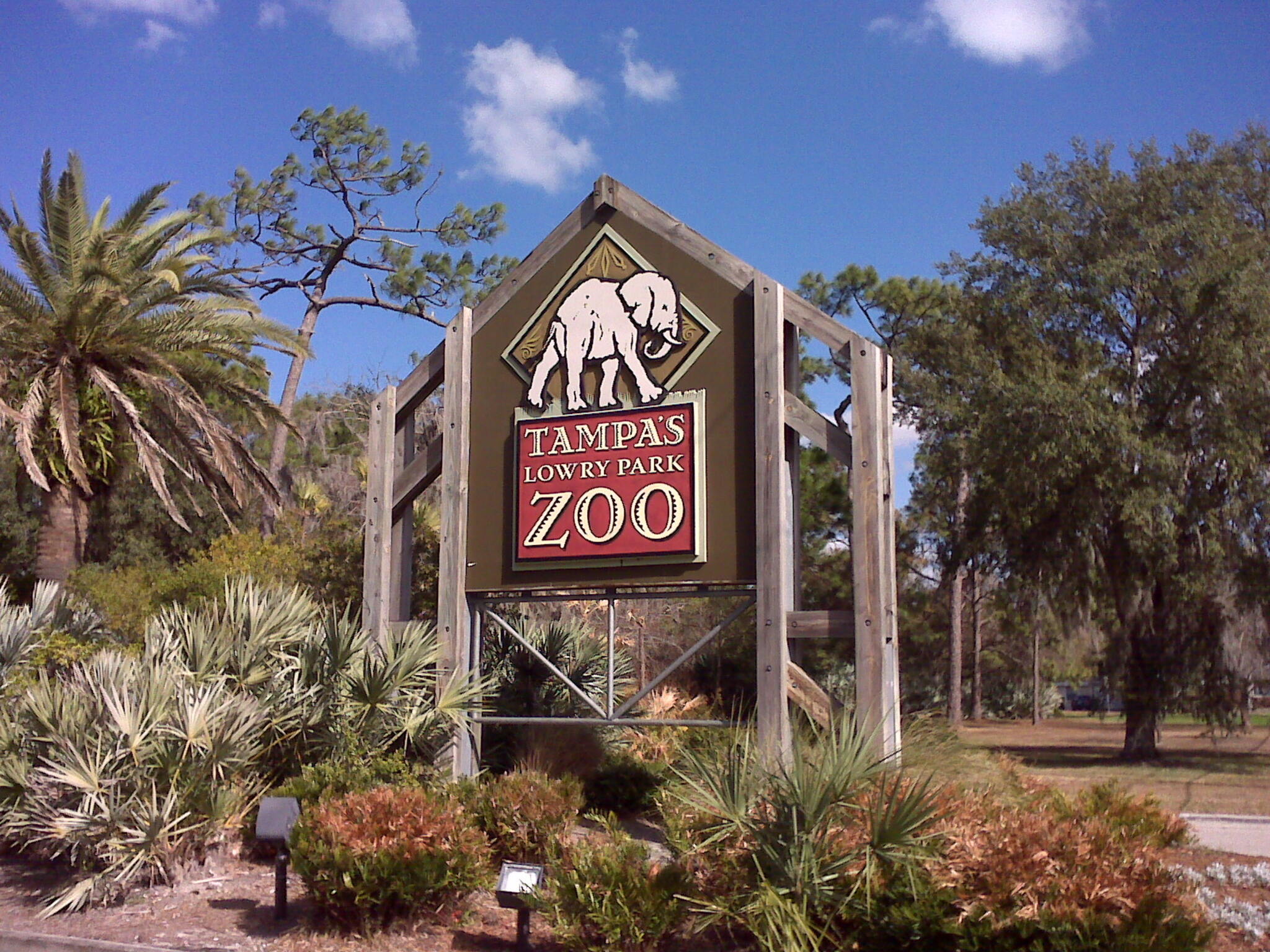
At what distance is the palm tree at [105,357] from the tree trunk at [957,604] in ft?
58.6

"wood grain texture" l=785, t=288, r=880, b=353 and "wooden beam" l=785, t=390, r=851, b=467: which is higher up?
"wood grain texture" l=785, t=288, r=880, b=353

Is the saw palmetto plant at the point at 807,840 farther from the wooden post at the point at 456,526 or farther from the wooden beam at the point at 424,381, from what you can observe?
the wooden beam at the point at 424,381

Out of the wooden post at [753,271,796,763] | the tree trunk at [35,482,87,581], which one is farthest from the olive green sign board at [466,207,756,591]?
the tree trunk at [35,482,87,581]

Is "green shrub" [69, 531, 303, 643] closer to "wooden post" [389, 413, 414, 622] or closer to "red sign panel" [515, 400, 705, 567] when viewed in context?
"wooden post" [389, 413, 414, 622]

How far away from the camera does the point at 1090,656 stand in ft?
114

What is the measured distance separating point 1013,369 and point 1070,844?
21200 mm

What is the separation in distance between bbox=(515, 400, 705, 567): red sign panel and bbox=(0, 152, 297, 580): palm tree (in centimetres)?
680

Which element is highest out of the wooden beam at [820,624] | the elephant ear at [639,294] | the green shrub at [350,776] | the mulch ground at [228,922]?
the elephant ear at [639,294]

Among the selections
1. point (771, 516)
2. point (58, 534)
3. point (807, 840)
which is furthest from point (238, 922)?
point (58, 534)

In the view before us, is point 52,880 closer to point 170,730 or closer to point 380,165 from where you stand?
point 170,730

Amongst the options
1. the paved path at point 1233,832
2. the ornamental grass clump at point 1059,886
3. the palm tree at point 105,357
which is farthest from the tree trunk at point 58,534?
the paved path at point 1233,832

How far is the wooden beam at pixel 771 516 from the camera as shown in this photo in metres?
10.6

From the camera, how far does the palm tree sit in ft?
52.7

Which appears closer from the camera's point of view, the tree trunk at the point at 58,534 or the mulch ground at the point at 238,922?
the mulch ground at the point at 238,922
